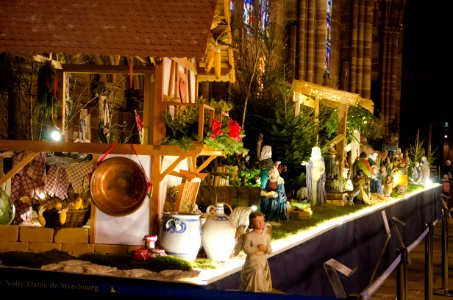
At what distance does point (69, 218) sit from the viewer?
7348 millimetres

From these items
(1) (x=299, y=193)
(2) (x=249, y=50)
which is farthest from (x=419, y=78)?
(1) (x=299, y=193)

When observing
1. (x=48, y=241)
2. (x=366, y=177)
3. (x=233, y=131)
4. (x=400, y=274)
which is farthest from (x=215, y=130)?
(x=366, y=177)

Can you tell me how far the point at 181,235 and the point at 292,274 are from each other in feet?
4.42

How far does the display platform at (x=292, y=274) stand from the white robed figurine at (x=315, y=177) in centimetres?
130

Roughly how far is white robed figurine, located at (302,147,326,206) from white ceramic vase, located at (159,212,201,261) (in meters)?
6.48

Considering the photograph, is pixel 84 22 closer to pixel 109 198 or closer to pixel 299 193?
pixel 109 198

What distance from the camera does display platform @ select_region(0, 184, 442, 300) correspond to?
3787 millimetres

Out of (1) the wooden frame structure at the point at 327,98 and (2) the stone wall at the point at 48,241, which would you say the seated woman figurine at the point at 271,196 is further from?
(1) the wooden frame structure at the point at 327,98

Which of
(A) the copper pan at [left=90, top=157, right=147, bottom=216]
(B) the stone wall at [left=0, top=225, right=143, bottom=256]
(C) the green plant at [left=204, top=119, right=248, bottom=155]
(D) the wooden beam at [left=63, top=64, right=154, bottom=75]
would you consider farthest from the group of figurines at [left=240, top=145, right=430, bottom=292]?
(D) the wooden beam at [left=63, top=64, right=154, bottom=75]

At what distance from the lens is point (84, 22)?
6945 mm

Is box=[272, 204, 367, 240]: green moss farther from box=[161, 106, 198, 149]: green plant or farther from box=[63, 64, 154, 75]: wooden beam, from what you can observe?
box=[63, 64, 154, 75]: wooden beam

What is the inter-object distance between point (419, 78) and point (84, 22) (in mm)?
40979

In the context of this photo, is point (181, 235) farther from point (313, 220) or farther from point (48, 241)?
point (313, 220)

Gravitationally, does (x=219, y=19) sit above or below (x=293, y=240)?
above
